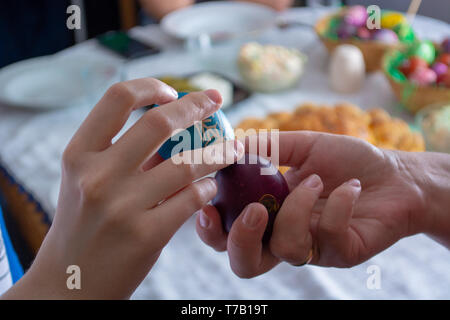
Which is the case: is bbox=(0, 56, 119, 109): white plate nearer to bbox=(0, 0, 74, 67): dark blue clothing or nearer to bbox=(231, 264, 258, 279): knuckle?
bbox=(231, 264, 258, 279): knuckle

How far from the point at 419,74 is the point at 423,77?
1cm

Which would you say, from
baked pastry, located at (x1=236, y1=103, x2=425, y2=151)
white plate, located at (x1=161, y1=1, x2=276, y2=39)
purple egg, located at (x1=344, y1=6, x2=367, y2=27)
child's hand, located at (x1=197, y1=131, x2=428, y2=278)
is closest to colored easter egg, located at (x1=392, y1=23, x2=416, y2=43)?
purple egg, located at (x1=344, y1=6, x2=367, y2=27)

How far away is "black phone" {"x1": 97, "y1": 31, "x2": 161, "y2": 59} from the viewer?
128 centimetres

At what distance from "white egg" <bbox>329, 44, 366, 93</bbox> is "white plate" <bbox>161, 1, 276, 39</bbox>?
1.10 feet

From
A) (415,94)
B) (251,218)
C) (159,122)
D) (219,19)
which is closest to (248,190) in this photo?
(251,218)

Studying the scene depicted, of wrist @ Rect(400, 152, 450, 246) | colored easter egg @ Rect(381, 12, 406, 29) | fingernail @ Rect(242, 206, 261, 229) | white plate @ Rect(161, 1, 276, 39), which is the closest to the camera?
fingernail @ Rect(242, 206, 261, 229)

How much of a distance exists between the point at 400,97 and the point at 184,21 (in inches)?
30.3

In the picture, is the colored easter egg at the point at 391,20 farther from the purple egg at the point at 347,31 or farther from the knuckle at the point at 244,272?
the knuckle at the point at 244,272

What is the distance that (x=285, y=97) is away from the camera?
112cm

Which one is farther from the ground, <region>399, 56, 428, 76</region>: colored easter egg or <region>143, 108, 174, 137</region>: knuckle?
<region>143, 108, 174, 137</region>: knuckle

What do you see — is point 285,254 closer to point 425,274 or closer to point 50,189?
point 425,274

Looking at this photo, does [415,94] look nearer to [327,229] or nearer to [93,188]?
[327,229]

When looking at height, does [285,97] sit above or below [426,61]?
below
